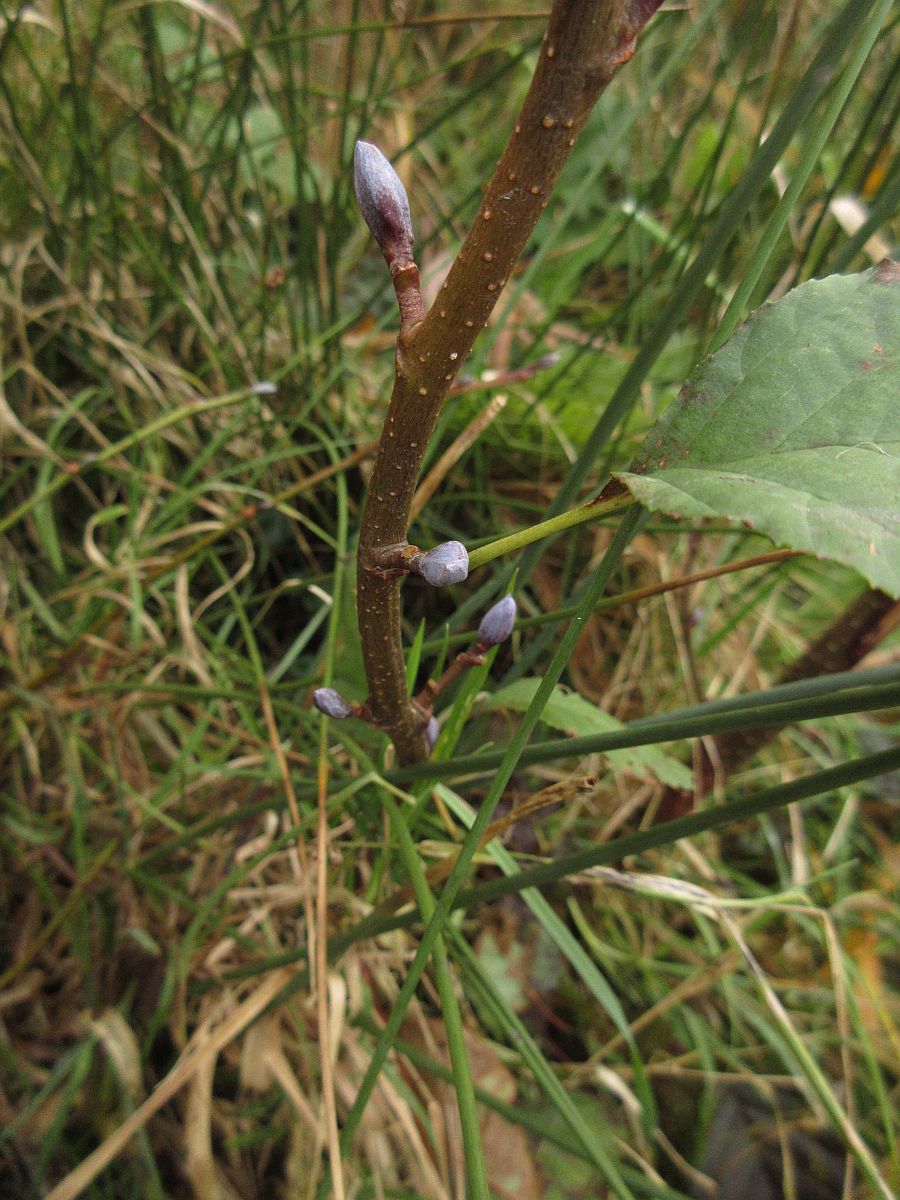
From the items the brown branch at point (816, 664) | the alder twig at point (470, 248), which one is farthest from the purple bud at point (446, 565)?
the brown branch at point (816, 664)

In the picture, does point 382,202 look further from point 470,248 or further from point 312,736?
point 312,736

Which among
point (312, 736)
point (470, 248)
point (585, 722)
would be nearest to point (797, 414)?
point (470, 248)

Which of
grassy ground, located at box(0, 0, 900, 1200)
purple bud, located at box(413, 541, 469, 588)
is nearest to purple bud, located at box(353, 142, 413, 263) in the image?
purple bud, located at box(413, 541, 469, 588)

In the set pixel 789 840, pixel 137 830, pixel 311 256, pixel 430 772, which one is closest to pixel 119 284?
pixel 311 256

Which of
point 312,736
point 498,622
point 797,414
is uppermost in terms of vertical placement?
point 797,414

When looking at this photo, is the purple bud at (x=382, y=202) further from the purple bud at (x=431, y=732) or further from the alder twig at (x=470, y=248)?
the purple bud at (x=431, y=732)

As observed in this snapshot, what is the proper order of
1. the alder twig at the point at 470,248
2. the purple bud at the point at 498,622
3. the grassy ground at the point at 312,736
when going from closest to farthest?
1. the alder twig at the point at 470,248
2. the purple bud at the point at 498,622
3. the grassy ground at the point at 312,736
